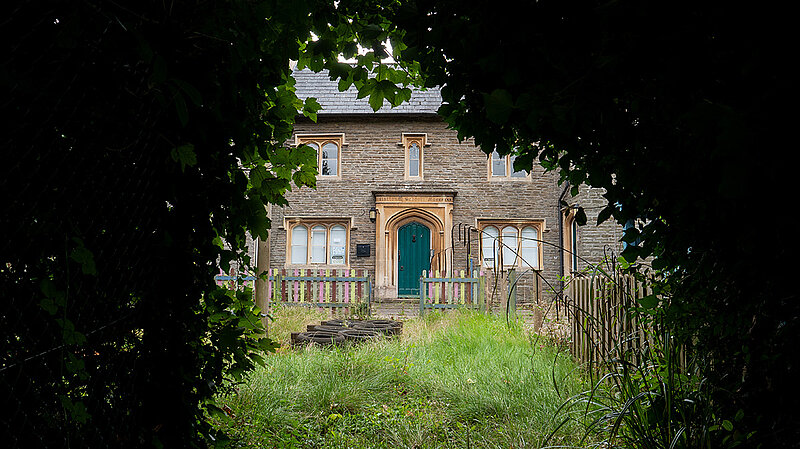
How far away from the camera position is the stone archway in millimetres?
15008

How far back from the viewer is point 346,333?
21.8ft

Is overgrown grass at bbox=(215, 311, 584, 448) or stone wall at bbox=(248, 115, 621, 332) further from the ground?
stone wall at bbox=(248, 115, 621, 332)

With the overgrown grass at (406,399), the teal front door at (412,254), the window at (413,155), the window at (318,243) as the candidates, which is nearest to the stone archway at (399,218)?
the teal front door at (412,254)

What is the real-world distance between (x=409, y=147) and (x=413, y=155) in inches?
10.4

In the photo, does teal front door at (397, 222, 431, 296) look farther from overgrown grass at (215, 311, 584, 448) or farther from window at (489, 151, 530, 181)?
overgrown grass at (215, 311, 584, 448)

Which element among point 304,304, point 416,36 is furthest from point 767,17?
point 304,304

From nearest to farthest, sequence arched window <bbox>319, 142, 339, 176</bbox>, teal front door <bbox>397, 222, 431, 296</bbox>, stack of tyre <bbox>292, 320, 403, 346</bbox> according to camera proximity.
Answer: stack of tyre <bbox>292, 320, 403, 346</bbox> → teal front door <bbox>397, 222, 431, 296</bbox> → arched window <bbox>319, 142, 339, 176</bbox>

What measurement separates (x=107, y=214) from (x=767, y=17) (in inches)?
70.3

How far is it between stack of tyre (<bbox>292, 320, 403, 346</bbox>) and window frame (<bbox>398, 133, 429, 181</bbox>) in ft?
25.9

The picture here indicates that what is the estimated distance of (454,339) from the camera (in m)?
6.25

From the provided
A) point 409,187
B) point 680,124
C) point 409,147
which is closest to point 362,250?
point 409,187

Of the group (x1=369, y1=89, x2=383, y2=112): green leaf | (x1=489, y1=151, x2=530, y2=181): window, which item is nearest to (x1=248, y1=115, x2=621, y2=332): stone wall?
(x1=489, y1=151, x2=530, y2=181): window

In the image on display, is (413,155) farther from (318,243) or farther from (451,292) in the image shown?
(451,292)

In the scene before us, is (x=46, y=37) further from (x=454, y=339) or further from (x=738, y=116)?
(x=454, y=339)
